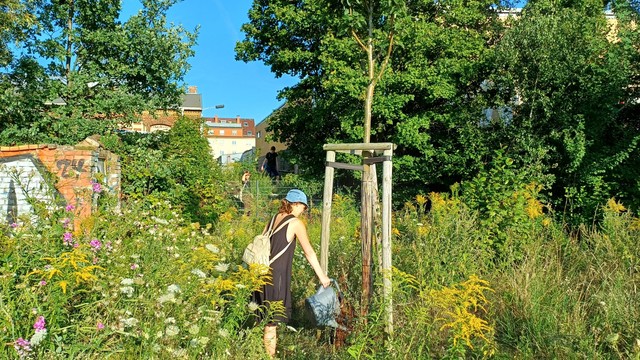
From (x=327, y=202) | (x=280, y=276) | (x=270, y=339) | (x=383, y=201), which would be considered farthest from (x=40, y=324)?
(x=327, y=202)

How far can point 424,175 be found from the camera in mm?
13789

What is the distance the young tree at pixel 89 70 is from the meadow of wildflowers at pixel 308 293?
540 cm

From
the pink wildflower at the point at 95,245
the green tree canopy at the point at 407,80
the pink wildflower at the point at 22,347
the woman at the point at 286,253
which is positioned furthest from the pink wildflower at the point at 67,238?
the green tree canopy at the point at 407,80

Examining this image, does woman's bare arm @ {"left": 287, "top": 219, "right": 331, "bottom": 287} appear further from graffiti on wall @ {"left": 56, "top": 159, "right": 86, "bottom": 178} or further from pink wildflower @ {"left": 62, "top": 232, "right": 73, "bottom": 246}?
graffiti on wall @ {"left": 56, "top": 159, "right": 86, "bottom": 178}

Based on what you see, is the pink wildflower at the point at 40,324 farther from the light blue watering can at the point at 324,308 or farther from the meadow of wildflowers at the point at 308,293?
the light blue watering can at the point at 324,308

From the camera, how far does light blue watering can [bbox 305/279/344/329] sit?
395cm

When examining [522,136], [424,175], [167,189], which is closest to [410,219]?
[522,136]

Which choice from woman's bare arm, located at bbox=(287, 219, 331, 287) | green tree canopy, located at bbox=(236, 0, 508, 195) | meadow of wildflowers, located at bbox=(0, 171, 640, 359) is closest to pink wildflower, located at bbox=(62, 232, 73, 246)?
meadow of wildflowers, located at bbox=(0, 171, 640, 359)

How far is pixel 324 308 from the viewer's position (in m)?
3.96

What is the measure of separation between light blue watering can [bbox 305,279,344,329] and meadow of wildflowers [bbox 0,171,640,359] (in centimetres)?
17

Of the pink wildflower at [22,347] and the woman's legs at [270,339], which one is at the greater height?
the pink wildflower at [22,347]

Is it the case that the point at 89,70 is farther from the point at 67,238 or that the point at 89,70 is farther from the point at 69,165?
the point at 67,238

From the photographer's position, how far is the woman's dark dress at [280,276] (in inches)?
166

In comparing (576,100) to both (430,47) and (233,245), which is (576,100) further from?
(233,245)
